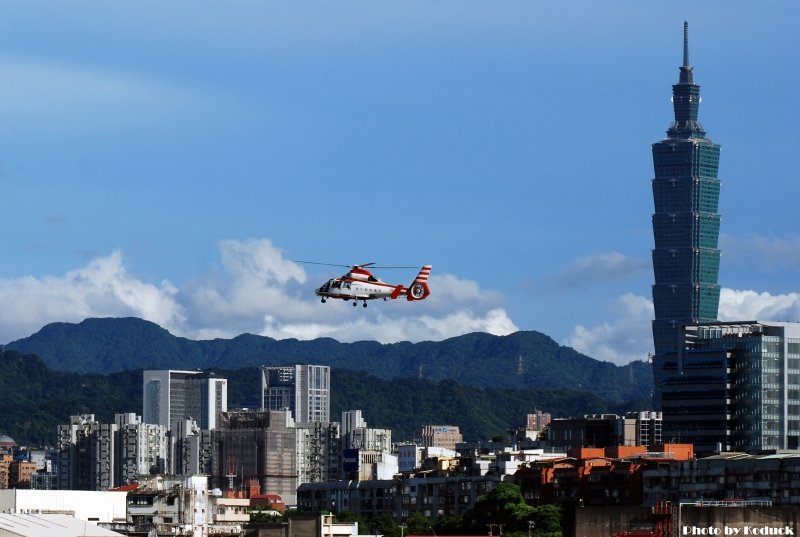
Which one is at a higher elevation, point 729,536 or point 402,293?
point 402,293

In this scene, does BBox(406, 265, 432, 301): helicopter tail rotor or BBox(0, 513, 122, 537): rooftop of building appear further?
BBox(406, 265, 432, 301): helicopter tail rotor

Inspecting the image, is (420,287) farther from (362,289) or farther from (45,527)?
(45,527)

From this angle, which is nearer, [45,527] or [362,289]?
[45,527]

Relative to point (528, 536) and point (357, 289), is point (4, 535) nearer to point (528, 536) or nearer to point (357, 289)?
point (357, 289)

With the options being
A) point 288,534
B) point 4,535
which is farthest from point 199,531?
point 4,535

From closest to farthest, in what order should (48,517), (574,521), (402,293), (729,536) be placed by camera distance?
(729,536) → (574,521) → (48,517) → (402,293)

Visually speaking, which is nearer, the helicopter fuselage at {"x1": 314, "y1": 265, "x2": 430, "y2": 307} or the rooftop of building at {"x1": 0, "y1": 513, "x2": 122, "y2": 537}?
the rooftop of building at {"x1": 0, "y1": 513, "x2": 122, "y2": 537}

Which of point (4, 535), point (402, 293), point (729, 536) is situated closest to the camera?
point (729, 536)

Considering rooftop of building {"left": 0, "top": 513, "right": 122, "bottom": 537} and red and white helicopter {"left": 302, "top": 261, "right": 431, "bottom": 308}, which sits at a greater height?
red and white helicopter {"left": 302, "top": 261, "right": 431, "bottom": 308}
